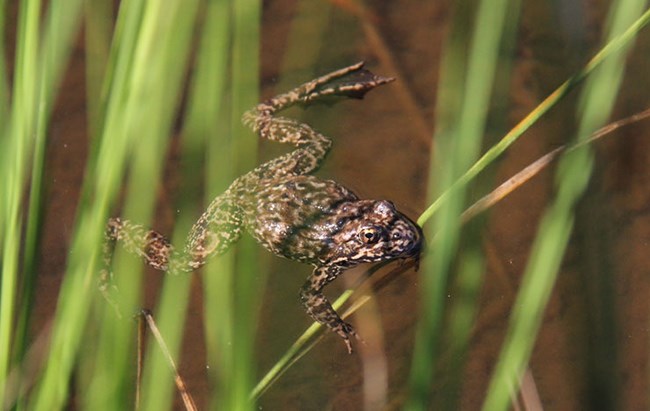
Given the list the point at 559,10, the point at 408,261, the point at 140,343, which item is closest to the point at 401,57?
the point at 559,10

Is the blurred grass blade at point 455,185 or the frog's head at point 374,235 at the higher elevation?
the blurred grass blade at point 455,185

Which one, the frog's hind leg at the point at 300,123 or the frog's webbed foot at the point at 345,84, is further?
the frog's webbed foot at the point at 345,84

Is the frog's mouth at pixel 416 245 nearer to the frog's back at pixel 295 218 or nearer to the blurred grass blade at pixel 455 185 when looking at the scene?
the frog's back at pixel 295 218

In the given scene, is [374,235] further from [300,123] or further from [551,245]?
[551,245]

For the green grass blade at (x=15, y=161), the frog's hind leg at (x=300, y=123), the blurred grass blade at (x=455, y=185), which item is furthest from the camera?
the frog's hind leg at (x=300, y=123)

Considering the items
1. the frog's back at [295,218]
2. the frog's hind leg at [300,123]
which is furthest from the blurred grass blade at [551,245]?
the frog's hind leg at [300,123]

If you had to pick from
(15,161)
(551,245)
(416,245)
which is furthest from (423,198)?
(15,161)
